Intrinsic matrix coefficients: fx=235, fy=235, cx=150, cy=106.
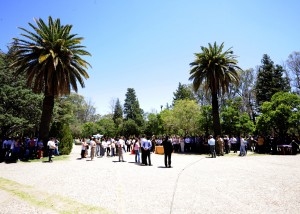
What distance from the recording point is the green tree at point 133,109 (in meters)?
69.7

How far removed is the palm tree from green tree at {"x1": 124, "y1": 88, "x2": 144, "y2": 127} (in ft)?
143

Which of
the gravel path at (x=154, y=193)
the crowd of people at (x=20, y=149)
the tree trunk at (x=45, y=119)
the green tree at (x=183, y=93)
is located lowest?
the gravel path at (x=154, y=193)

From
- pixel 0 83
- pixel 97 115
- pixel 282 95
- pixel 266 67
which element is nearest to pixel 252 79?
pixel 266 67

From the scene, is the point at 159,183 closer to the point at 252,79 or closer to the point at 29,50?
the point at 29,50

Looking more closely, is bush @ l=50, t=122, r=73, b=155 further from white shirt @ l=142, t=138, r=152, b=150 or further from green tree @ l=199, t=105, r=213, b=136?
green tree @ l=199, t=105, r=213, b=136

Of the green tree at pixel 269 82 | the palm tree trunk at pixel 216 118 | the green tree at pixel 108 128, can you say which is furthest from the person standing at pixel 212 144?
the green tree at pixel 108 128

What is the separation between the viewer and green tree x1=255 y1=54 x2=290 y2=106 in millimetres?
44725

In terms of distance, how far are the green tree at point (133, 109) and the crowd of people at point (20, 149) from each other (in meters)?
49.9

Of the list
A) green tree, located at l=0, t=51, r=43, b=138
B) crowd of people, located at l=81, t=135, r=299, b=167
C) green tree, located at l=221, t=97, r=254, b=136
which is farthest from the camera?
green tree, located at l=221, t=97, r=254, b=136

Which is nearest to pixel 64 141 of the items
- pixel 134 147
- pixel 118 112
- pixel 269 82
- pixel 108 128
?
pixel 134 147

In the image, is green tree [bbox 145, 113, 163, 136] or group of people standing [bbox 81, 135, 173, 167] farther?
green tree [bbox 145, 113, 163, 136]

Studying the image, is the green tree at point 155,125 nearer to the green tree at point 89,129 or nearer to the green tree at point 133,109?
the green tree at point 133,109

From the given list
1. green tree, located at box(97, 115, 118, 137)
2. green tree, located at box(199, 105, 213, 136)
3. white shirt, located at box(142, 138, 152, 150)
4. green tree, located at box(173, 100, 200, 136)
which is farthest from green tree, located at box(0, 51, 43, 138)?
green tree, located at box(97, 115, 118, 137)

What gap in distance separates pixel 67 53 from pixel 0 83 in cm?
1317
